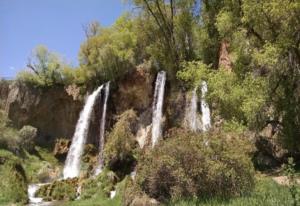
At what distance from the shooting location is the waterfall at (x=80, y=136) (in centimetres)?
3450

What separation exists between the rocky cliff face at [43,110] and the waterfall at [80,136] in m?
2.38

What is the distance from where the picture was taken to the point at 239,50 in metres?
19.2

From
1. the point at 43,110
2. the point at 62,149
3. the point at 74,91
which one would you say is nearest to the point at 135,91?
the point at 74,91

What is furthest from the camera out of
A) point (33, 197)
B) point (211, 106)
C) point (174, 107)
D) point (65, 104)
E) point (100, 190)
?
point (65, 104)

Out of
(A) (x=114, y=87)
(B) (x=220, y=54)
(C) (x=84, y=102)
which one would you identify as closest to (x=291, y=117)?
(B) (x=220, y=54)

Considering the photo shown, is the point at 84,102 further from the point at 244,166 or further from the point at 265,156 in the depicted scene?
the point at 244,166

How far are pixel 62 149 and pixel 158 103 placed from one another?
1020cm

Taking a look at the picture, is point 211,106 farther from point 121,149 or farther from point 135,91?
point 135,91

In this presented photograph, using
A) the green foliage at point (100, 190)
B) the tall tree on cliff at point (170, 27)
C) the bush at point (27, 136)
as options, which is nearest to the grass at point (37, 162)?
the bush at point (27, 136)

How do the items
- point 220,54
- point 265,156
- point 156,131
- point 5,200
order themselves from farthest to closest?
1. point 156,131
2. point 220,54
3. point 265,156
4. point 5,200

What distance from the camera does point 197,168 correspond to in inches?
491

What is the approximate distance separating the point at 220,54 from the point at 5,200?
15.1 m

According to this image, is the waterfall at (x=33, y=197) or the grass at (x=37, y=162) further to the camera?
the grass at (x=37, y=162)

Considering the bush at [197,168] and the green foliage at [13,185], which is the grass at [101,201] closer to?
the green foliage at [13,185]
